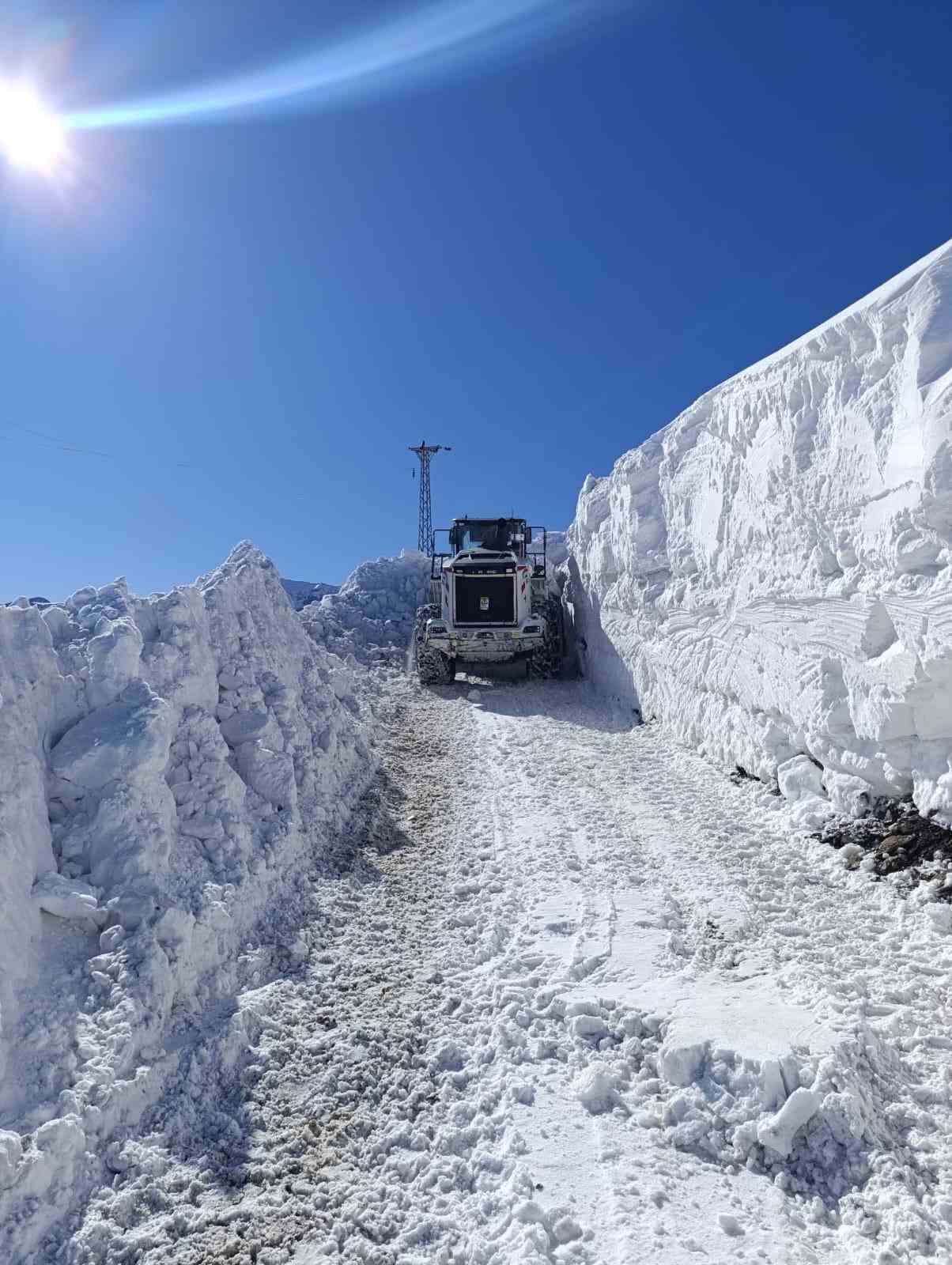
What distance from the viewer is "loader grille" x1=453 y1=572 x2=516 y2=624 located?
1578cm

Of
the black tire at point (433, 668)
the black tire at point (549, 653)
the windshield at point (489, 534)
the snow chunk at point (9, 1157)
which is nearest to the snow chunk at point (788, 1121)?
the snow chunk at point (9, 1157)

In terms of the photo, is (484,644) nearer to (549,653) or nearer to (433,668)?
(433,668)

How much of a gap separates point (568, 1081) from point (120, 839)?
10.3ft

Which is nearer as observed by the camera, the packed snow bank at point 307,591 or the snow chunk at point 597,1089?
the snow chunk at point 597,1089

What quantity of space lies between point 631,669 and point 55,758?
31.5 ft

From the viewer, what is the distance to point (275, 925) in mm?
5309

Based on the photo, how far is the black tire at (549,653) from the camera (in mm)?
16234

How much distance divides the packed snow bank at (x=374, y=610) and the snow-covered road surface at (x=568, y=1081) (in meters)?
10.3

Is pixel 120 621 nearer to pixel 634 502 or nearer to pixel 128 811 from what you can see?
pixel 128 811

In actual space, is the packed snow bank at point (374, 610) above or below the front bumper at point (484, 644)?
above

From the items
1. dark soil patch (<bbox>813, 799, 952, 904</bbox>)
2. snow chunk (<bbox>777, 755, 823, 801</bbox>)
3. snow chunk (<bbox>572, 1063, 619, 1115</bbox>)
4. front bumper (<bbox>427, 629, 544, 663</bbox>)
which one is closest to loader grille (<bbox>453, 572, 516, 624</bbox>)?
front bumper (<bbox>427, 629, 544, 663</bbox>)

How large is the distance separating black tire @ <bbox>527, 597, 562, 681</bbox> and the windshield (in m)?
1.80

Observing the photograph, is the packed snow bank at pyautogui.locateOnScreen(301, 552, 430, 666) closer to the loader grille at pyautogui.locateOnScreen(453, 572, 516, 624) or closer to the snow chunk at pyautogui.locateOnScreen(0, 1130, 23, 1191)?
the loader grille at pyautogui.locateOnScreen(453, 572, 516, 624)

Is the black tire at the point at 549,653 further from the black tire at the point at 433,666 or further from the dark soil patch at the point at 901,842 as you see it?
the dark soil patch at the point at 901,842
